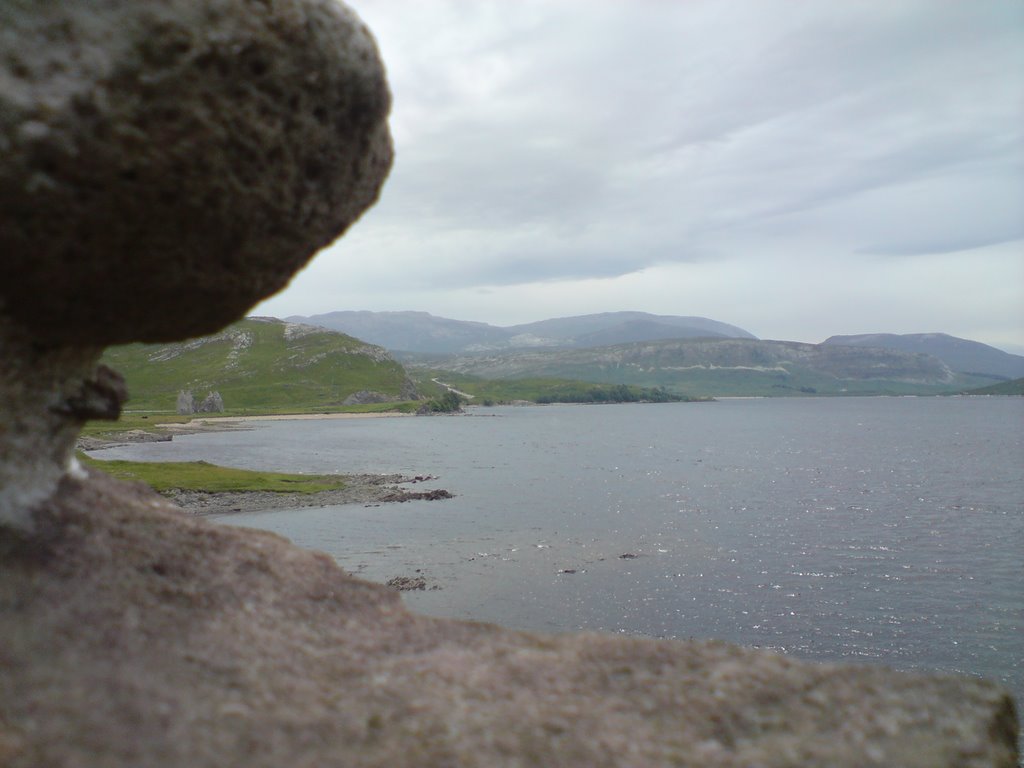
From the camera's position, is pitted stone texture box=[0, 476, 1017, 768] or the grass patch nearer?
pitted stone texture box=[0, 476, 1017, 768]

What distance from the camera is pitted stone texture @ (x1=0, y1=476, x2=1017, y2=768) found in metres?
6.39

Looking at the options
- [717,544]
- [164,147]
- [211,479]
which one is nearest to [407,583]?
[717,544]

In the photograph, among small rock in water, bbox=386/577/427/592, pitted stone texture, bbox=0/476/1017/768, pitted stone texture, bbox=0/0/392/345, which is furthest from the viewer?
small rock in water, bbox=386/577/427/592

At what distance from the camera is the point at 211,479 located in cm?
5950

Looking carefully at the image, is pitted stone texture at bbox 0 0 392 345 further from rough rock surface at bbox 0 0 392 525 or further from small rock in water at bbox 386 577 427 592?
small rock in water at bbox 386 577 427 592

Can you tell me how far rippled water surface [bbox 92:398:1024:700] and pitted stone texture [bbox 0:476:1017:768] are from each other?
2232cm

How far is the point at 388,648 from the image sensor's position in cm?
892

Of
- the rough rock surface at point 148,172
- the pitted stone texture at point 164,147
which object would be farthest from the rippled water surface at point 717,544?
the pitted stone texture at point 164,147

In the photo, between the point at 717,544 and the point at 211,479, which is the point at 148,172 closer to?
the point at 717,544

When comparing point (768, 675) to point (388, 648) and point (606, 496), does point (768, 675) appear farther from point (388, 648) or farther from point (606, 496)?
point (606, 496)

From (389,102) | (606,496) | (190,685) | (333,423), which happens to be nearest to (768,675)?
(190,685)

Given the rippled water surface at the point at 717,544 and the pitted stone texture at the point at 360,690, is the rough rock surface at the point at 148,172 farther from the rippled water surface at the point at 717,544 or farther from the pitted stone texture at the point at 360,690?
the rippled water surface at the point at 717,544

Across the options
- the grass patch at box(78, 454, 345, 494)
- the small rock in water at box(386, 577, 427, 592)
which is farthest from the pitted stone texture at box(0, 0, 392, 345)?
the grass patch at box(78, 454, 345, 494)

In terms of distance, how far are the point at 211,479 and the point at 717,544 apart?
40.8 meters
